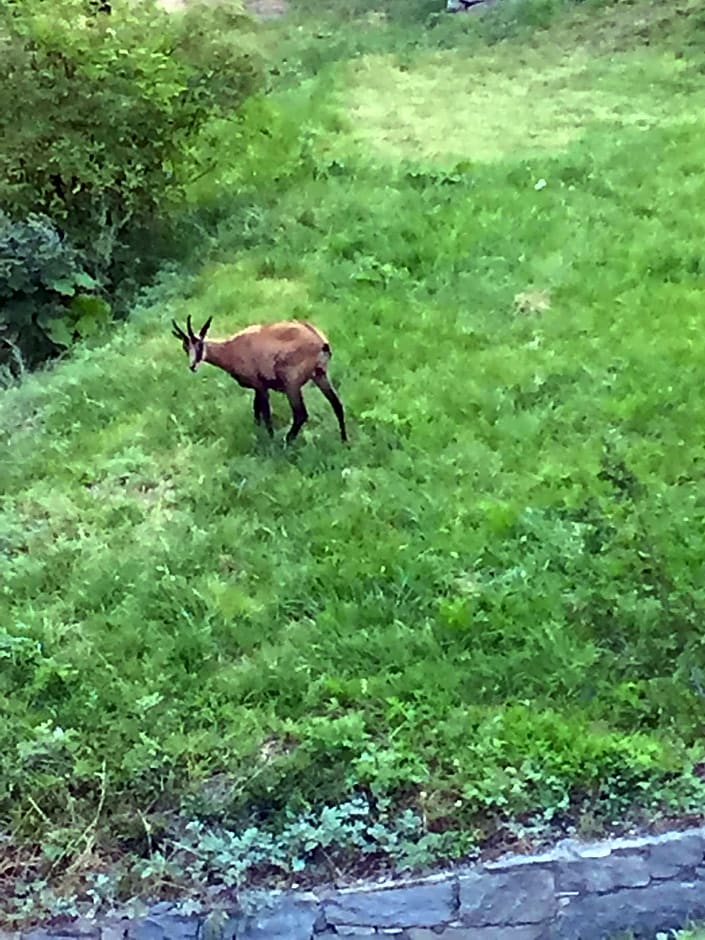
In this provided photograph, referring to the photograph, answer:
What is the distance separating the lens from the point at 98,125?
810 centimetres

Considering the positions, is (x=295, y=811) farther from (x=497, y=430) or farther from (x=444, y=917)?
(x=497, y=430)

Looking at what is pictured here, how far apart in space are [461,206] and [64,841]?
5.38 meters

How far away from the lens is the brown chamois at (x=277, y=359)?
564cm

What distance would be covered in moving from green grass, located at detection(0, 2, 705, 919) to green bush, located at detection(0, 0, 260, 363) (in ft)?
1.83

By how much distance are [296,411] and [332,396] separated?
0.18 meters

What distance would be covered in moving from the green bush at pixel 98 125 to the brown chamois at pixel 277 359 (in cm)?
216

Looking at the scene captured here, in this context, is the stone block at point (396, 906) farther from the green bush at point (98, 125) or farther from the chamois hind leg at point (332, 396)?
the green bush at point (98, 125)

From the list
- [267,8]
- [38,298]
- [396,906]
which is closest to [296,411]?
[396,906]

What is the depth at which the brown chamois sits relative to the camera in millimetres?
5636

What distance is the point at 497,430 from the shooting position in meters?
5.98

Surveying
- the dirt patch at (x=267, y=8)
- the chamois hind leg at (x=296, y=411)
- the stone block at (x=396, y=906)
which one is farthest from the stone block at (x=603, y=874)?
the dirt patch at (x=267, y=8)

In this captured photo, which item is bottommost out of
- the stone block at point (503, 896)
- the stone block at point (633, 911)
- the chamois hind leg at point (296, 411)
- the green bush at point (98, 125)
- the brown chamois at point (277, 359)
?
the stone block at point (633, 911)

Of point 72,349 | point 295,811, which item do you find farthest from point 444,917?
point 72,349

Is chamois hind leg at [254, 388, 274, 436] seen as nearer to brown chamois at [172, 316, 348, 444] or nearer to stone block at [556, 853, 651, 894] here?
brown chamois at [172, 316, 348, 444]
